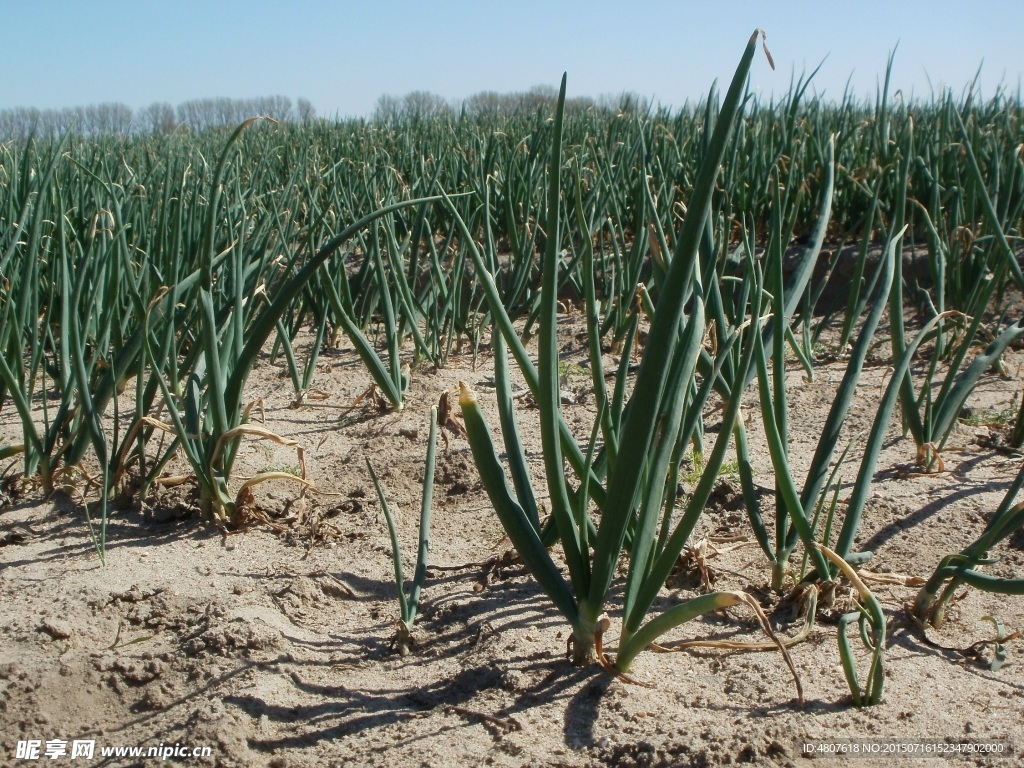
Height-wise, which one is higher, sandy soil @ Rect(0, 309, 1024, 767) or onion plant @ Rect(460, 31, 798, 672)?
onion plant @ Rect(460, 31, 798, 672)

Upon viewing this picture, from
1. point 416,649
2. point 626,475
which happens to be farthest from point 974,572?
point 416,649

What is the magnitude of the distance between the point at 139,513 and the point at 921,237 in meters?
3.08

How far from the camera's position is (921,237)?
364 cm

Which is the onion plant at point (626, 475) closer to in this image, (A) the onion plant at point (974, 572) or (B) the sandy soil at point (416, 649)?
(B) the sandy soil at point (416, 649)

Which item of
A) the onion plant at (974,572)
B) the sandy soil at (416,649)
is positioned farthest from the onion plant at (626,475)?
the onion plant at (974,572)

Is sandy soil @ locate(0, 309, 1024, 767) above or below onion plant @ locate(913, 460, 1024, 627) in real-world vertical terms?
below

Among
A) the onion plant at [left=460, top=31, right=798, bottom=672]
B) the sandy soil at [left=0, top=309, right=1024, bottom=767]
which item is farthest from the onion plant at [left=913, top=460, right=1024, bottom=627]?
the onion plant at [left=460, top=31, right=798, bottom=672]

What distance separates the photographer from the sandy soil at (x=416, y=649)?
3.56ft

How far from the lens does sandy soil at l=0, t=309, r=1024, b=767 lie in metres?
1.09

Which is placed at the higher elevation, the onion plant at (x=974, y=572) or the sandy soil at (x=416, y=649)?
the onion plant at (x=974, y=572)

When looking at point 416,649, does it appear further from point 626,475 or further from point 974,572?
point 974,572

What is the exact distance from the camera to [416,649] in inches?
52.1

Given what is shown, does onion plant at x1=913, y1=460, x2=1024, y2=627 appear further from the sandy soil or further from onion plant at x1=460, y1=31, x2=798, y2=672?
onion plant at x1=460, y1=31, x2=798, y2=672

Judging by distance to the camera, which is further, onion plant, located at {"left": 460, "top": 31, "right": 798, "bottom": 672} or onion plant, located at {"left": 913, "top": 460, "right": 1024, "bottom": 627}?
onion plant, located at {"left": 913, "top": 460, "right": 1024, "bottom": 627}
